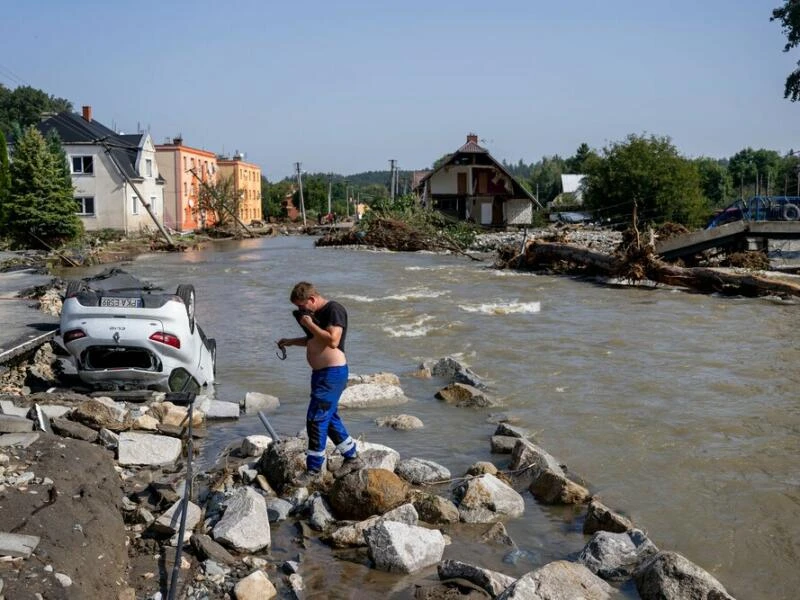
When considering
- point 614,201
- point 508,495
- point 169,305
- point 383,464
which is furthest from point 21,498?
point 614,201

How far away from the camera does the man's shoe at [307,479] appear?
6723 millimetres

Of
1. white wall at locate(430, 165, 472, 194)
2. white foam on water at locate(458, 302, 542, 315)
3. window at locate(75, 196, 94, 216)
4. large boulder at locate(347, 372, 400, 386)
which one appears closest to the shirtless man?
large boulder at locate(347, 372, 400, 386)

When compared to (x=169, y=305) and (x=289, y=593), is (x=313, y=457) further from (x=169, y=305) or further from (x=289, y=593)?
(x=169, y=305)

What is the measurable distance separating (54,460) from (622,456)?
214 inches

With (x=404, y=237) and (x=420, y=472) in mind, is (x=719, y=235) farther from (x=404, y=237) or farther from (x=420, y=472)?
(x=420, y=472)

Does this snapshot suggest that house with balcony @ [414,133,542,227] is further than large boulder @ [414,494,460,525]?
Yes

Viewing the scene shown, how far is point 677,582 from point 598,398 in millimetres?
6199

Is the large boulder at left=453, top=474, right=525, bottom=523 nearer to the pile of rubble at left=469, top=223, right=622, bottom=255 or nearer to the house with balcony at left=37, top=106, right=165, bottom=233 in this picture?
the pile of rubble at left=469, top=223, right=622, bottom=255

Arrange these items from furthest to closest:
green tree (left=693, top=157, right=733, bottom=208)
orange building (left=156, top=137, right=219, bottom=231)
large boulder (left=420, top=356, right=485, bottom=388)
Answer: green tree (left=693, top=157, right=733, bottom=208)
orange building (left=156, top=137, right=219, bottom=231)
large boulder (left=420, top=356, right=485, bottom=388)

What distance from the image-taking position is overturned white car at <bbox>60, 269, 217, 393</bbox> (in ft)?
30.2

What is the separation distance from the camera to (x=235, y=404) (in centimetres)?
988

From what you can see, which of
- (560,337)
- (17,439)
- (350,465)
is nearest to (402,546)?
(350,465)

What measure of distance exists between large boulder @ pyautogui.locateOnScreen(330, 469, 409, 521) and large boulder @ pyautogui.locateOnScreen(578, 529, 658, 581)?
146 centimetres

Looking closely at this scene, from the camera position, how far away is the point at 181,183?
6203 cm
